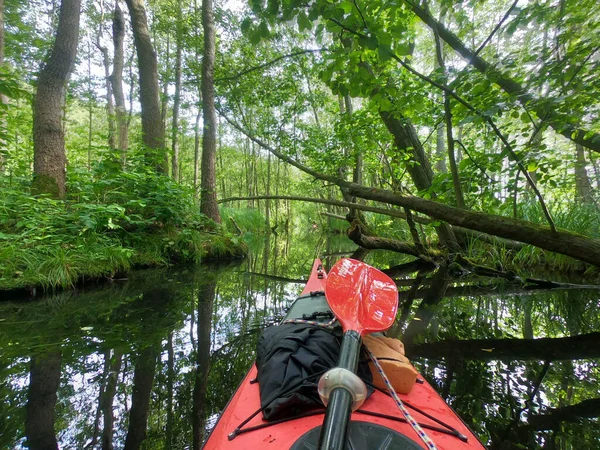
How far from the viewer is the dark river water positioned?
1562 mm

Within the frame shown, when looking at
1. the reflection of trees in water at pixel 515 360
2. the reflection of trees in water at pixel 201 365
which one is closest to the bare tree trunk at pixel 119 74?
the reflection of trees in water at pixel 201 365

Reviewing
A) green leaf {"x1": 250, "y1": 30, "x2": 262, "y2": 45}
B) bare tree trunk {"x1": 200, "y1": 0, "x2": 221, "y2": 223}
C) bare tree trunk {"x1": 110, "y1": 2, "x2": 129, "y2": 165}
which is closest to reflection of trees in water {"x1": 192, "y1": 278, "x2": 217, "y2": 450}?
green leaf {"x1": 250, "y1": 30, "x2": 262, "y2": 45}

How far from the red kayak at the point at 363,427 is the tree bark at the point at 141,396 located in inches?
23.6

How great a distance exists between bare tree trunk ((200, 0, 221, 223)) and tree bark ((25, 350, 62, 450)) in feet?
16.8

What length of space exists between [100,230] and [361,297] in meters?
4.80

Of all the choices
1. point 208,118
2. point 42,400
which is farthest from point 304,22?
point 208,118

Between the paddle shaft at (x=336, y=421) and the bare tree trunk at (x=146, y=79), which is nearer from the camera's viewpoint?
the paddle shaft at (x=336, y=421)

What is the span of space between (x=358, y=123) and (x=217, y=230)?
13.1 feet

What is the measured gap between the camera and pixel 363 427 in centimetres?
108

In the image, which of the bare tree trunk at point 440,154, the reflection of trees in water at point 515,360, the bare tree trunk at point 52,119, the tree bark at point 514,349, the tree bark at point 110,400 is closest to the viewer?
the tree bark at point 110,400

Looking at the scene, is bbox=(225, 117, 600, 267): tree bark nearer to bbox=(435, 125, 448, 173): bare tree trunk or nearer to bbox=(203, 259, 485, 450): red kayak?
bbox=(435, 125, 448, 173): bare tree trunk

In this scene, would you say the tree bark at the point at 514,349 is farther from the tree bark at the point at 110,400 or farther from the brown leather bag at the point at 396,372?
the tree bark at the point at 110,400

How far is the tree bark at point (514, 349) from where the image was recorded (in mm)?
2336

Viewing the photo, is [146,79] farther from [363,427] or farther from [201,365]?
[363,427]
